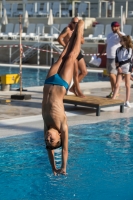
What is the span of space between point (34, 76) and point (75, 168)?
1303 cm

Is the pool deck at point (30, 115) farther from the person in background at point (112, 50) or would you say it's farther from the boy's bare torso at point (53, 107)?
the boy's bare torso at point (53, 107)

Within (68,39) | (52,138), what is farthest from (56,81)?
(68,39)

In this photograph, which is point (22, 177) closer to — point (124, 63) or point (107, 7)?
point (124, 63)

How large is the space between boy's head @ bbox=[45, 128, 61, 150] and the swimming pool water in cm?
56

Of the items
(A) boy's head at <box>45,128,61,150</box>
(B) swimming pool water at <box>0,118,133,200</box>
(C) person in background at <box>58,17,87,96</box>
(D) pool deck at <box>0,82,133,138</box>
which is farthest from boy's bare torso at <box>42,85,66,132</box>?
(C) person in background at <box>58,17,87,96</box>

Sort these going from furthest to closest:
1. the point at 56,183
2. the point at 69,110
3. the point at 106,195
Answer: the point at 69,110 → the point at 56,183 → the point at 106,195

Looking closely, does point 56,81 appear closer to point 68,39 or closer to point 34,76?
point 68,39

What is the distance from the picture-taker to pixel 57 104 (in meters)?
5.44

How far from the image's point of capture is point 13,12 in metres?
34.6

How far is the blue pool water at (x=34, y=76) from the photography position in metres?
17.1

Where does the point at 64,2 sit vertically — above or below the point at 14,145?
above

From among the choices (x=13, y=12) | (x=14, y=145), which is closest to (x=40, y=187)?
(x=14, y=145)

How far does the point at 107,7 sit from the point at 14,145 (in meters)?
24.4

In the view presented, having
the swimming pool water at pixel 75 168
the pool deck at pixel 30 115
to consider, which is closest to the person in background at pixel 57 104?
the swimming pool water at pixel 75 168
